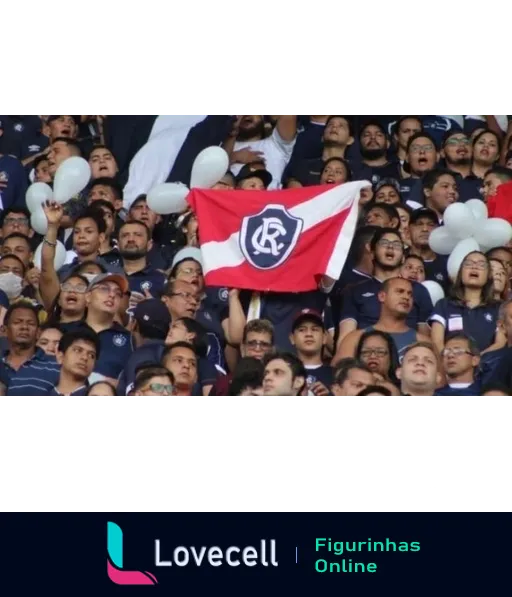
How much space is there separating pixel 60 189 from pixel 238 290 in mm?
1247

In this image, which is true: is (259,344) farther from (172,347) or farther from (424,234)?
(424,234)

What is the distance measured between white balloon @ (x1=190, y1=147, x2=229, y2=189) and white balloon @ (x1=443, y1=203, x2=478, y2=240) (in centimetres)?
132

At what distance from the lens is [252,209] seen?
13.6m

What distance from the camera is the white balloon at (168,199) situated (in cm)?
1373

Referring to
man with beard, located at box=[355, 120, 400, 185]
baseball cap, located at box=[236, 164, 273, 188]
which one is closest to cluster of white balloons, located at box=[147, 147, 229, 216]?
baseball cap, located at box=[236, 164, 273, 188]

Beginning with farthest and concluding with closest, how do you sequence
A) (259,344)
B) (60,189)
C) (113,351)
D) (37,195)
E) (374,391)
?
(37,195) < (60,189) < (113,351) < (259,344) < (374,391)

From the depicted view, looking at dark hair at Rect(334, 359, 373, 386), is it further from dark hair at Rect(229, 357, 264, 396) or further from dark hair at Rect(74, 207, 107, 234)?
dark hair at Rect(74, 207, 107, 234)

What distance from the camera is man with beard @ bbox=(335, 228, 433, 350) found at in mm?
13125

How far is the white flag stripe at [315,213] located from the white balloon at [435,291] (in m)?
0.51

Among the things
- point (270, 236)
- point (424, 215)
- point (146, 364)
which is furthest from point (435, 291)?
point (146, 364)

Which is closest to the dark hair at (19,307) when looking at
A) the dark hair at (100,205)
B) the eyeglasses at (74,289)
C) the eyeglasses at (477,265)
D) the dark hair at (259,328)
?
the eyeglasses at (74,289)

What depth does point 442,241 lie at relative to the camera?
A: 13.5 meters
